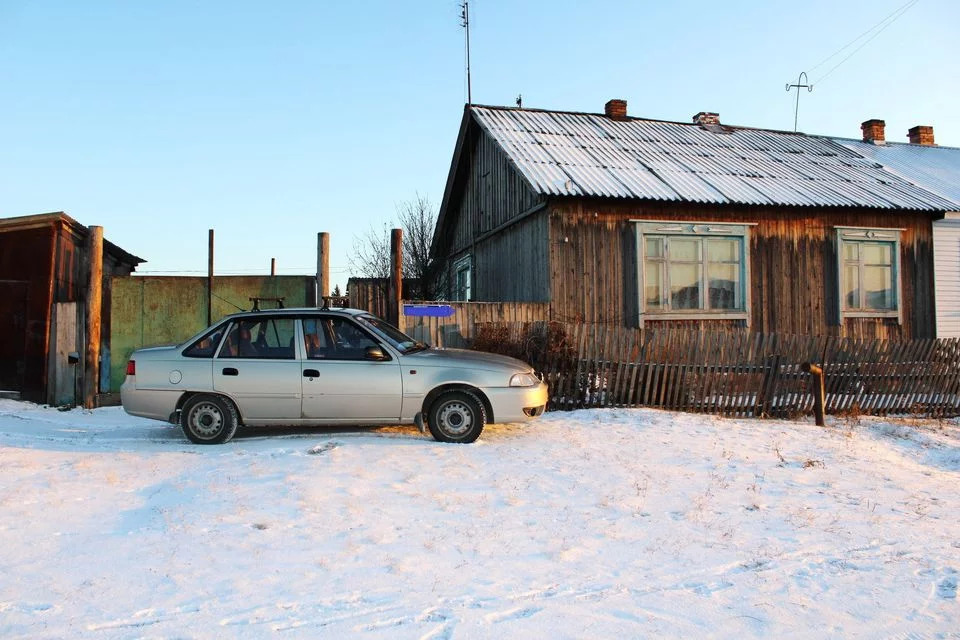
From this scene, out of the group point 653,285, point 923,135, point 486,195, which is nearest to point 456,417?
point 653,285

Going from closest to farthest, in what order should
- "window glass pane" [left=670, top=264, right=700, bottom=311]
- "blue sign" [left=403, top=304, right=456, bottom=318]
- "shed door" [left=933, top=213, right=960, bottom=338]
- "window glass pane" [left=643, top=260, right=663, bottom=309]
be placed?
"blue sign" [left=403, top=304, right=456, bottom=318]
"window glass pane" [left=643, top=260, right=663, bottom=309]
"window glass pane" [left=670, top=264, right=700, bottom=311]
"shed door" [left=933, top=213, right=960, bottom=338]

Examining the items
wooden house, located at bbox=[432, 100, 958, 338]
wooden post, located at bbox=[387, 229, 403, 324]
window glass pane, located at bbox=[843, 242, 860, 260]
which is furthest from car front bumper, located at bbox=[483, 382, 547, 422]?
window glass pane, located at bbox=[843, 242, 860, 260]

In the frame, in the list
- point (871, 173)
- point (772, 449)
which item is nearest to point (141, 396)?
point (772, 449)

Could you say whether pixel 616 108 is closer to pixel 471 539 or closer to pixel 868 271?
pixel 868 271

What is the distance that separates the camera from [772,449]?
25.7ft

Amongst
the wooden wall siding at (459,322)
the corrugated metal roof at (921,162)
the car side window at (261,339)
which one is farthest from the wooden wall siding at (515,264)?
the corrugated metal roof at (921,162)

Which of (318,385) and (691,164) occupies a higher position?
(691,164)

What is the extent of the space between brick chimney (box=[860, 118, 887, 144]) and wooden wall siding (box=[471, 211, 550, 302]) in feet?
42.8

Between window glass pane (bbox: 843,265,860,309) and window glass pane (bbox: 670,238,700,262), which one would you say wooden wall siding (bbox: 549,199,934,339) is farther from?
window glass pane (bbox: 670,238,700,262)

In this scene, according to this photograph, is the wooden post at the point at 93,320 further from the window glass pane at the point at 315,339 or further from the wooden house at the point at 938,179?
the wooden house at the point at 938,179

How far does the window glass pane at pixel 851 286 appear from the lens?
Answer: 14328 millimetres

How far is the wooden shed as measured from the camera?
1066 cm

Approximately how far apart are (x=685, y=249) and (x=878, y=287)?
462cm

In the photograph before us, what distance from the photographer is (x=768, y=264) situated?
13836 millimetres
